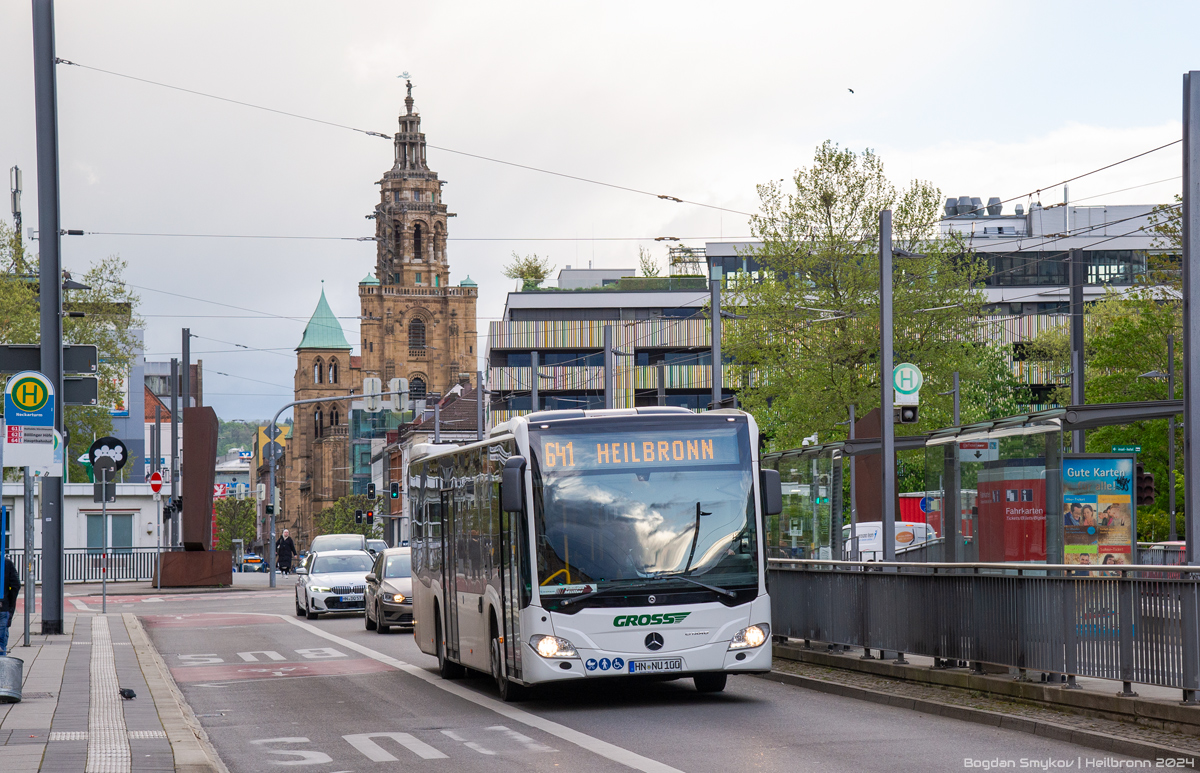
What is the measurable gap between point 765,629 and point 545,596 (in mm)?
2100

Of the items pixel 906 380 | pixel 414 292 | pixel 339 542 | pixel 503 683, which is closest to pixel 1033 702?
pixel 503 683

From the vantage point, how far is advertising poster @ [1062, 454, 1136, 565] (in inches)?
803

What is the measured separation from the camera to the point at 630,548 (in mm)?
13992

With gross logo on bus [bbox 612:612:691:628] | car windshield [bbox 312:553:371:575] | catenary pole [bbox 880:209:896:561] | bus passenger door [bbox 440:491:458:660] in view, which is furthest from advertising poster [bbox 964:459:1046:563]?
car windshield [bbox 312:553:371:575]

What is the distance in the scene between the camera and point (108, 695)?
14734mm

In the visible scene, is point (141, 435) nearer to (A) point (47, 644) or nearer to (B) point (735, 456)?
(A) point (47, 644)

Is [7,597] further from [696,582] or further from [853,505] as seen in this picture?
Result: [853,505]

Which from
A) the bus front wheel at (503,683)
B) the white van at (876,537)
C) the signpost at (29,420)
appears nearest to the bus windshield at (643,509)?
the bus front wheel at (503,683)

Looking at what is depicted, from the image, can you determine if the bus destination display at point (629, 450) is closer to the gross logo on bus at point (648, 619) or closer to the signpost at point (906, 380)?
the gross logo on bus at point (648, 619)

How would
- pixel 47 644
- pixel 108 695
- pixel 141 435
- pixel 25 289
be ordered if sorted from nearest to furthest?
pixel 108 695
pixel 47 644
pixel 25 289
pixel 141 435

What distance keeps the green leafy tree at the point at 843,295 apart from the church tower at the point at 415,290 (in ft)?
382

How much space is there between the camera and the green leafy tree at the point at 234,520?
157 m

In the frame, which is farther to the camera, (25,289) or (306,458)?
(306,458)

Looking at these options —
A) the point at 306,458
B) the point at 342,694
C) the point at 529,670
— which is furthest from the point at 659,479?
the point at 306,458
